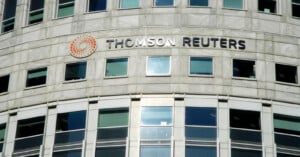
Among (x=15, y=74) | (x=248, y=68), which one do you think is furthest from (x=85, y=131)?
(x=248, y=68)

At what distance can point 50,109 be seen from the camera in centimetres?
Result: 4772

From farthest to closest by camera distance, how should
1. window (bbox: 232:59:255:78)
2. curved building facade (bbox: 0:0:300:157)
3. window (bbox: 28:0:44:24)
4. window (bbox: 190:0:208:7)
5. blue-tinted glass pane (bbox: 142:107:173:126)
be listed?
1. window (bbox: 28:0:44:24)
2. window (bbox: 190:0:208:7)
3. window (bbox: 232:59:255:78)
4. blue-tinted glass pane (bbox: 142:107:173:126)
5. curved building facade (bbox: 0:0:300:157)

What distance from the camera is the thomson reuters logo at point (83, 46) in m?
48.4

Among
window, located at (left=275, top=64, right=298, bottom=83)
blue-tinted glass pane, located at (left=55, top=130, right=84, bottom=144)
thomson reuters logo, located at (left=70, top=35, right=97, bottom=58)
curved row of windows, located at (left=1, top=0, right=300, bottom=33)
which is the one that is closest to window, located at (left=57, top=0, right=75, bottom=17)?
curved row of windows, located at (left=1, top=0, right=300, bottom=33)

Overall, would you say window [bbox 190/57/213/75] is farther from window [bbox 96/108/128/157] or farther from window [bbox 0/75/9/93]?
window [bbox 0/75/9/93]

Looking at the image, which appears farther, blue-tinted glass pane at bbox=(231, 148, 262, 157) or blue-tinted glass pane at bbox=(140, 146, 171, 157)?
blue-tinted glass pane at bbox=(231, 148, 262, 157)

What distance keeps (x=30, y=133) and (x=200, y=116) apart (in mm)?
9955

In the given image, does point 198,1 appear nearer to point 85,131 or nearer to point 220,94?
point 220,94

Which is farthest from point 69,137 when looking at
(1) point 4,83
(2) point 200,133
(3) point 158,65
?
(2) point 200,133

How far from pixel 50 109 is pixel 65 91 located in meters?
1.33

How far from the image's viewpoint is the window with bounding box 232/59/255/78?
47.2 m

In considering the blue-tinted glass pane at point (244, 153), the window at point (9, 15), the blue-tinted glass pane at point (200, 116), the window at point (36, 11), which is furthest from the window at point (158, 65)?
the window at point (9, 15)

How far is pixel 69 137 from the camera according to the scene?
46.4 meters

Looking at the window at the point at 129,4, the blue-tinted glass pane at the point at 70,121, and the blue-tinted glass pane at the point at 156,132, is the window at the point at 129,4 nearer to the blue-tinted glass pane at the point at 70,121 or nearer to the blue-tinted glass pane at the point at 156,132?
the blue-tinted glass pane at the point at 70,121
